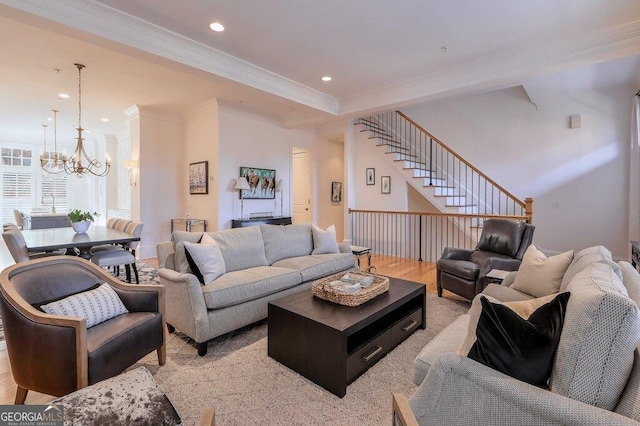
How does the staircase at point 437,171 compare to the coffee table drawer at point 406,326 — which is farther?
the staircase at point 437,171

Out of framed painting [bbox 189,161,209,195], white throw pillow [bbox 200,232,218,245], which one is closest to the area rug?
white throw pillow [bbox 200,232,218,245]

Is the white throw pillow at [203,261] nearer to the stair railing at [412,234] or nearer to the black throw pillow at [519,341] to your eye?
the black throw pillow at [519,341]

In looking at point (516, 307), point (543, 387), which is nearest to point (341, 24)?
point (516, 307)

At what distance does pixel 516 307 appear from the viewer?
1.44m

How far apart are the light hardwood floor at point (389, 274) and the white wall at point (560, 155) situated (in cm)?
253

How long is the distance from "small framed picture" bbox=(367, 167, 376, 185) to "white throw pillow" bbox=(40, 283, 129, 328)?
5.62 m

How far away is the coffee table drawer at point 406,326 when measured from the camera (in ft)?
8.18

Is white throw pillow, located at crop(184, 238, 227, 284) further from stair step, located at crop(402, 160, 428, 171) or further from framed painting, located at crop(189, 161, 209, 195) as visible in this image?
stair step, located at crop(402, 160, 428, 171)

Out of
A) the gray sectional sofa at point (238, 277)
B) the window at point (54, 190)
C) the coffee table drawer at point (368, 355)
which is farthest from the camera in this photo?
the window at point (54, 190)

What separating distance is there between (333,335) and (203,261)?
1381 millimetres

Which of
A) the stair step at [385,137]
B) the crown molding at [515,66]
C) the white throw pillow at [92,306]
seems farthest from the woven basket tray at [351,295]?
the stair step at [385,137]

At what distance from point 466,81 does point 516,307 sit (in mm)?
3698

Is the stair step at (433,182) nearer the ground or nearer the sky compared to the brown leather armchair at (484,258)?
nearer the sky

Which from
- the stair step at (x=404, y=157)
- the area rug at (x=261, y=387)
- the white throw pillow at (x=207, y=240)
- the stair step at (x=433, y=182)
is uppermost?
the stair step at (x=404, y=157)
